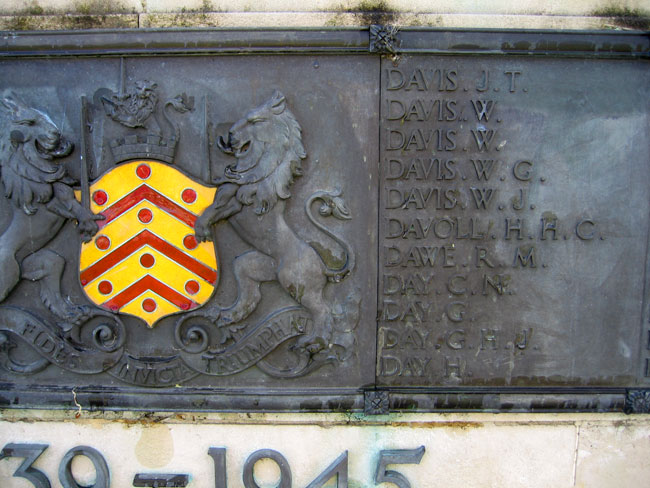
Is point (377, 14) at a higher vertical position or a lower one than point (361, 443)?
higher

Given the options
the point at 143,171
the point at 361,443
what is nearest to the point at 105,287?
the point at 143,171

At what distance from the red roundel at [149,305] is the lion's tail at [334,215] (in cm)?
100

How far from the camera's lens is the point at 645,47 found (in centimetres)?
252

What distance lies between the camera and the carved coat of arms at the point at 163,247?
254 cm

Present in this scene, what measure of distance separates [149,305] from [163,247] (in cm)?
35

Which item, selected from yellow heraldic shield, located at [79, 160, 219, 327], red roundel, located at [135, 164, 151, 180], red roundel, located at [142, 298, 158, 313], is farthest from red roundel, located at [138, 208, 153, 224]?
red roundel, located at [142, 298, 158, 313]

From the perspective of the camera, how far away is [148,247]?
8.50 ft

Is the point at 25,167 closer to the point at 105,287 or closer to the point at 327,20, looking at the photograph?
the point at 105,287

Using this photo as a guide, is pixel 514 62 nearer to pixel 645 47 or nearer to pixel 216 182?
pixel 645 47

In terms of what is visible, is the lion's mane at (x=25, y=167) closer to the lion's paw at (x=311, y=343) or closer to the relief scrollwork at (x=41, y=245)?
the relief scrollwork at (x=41, y=245)

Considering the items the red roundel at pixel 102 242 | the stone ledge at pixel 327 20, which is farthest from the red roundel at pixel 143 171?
the stone ledge at pixel 327 20

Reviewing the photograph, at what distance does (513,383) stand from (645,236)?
113cm

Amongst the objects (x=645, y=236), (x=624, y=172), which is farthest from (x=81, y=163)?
(x=645, y=236)

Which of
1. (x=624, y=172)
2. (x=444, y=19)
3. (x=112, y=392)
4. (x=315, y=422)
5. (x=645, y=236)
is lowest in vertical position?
(x=315, y=422)
